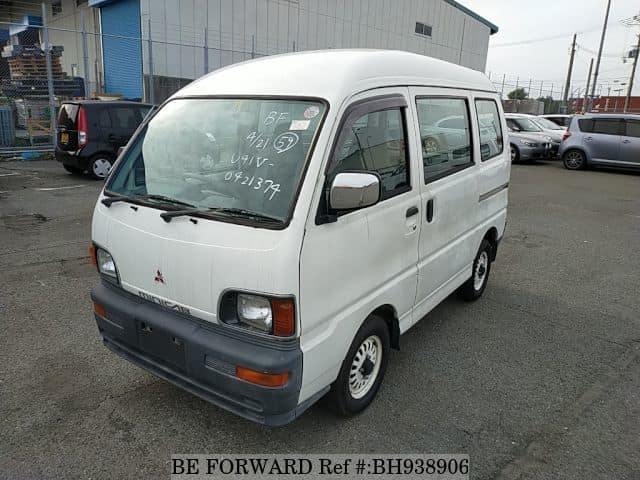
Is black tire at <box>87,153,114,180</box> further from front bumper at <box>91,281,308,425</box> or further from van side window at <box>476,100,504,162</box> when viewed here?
front bumper at <box>91,281,308,425</box>

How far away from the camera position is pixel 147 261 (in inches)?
107

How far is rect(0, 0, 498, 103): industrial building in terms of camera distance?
16281 mm

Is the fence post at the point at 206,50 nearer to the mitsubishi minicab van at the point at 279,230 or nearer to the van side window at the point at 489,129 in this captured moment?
the van side window at the point at 489,129

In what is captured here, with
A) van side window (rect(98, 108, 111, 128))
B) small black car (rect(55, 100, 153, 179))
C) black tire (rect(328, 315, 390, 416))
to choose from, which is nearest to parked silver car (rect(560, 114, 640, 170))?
small black car (rect(55, 100, 153, 179))

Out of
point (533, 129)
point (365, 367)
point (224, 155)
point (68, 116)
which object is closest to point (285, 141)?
point (224, 155)

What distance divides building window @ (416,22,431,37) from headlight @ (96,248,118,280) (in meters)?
25.8

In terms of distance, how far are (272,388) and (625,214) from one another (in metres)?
9.56

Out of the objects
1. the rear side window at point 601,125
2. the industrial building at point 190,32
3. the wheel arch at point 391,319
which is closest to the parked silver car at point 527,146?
the rear side window at point 601,125

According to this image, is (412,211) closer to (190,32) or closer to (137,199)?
(137,199)

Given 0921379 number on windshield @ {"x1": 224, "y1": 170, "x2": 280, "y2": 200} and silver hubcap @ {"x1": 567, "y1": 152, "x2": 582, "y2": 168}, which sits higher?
0921379 number on windshield @ {"x1": 224, "y1": 170, "x2": 280, "y2": 200}

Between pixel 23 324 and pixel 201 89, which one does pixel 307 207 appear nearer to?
pixel 201 89

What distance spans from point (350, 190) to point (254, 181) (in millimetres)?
543

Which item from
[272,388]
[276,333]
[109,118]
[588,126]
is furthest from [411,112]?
[588,126]

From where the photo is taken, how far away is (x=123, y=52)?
16547 mm
